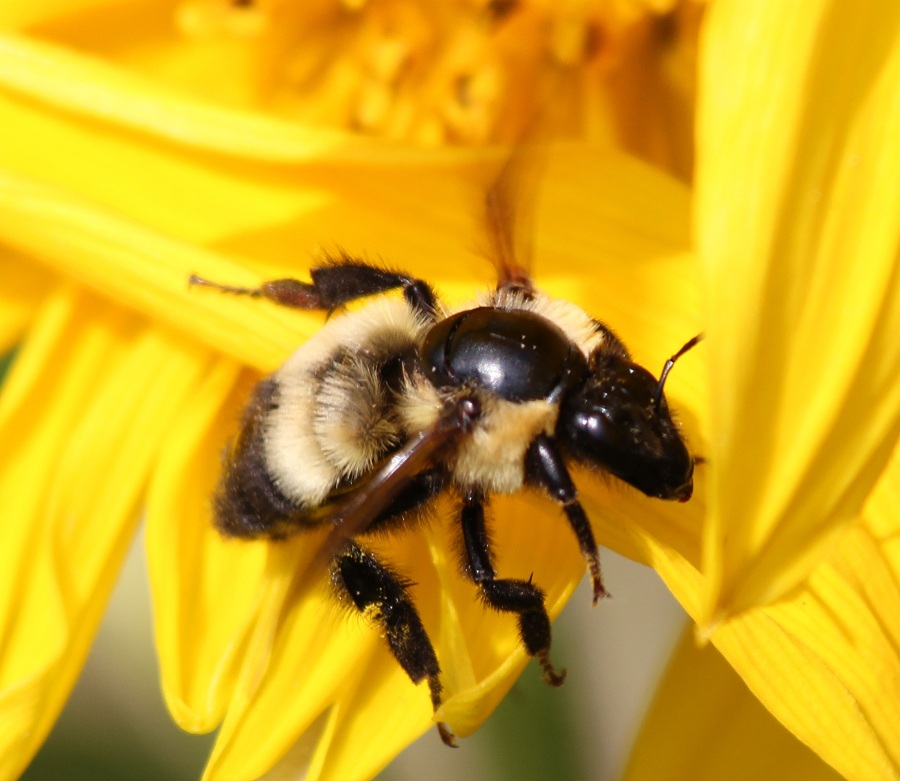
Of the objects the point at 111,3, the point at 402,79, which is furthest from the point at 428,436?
the point at 111,3

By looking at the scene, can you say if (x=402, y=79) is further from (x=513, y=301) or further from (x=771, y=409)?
(x=771, y=409)

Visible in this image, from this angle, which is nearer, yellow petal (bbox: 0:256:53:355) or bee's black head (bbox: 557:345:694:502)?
bee's black head (bbox: 557:345:694:502)

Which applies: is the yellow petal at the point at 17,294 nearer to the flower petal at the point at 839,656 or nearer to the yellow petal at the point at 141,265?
the yellow petal at the point at 141,265

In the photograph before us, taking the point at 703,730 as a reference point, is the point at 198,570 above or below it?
below

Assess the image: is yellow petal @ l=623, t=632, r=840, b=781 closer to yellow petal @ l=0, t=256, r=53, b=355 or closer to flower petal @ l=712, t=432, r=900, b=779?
flower petal @ l=712, t=432, r=900, b=779

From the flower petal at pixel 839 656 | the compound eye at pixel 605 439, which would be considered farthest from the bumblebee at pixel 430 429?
the flower petal at pixel 839 656

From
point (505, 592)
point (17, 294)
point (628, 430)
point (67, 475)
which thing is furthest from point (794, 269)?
point (17, 294)

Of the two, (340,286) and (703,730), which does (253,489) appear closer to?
(340,286)

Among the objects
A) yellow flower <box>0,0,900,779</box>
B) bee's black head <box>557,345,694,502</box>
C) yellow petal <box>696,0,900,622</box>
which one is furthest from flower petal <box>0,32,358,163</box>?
yellow petal <box>696,0,900,622</box>
